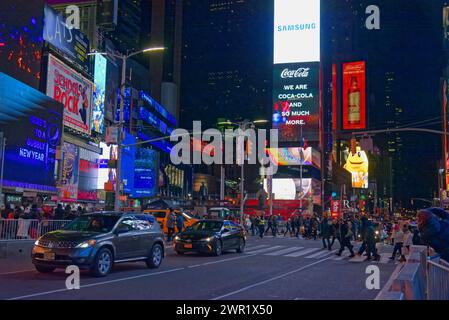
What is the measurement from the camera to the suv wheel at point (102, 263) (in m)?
12.3

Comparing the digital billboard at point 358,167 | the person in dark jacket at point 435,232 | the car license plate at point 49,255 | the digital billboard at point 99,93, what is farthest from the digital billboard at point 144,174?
the person in dark jacket at point 435,232

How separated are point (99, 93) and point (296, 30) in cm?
4335

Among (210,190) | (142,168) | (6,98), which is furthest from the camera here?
(210,190)

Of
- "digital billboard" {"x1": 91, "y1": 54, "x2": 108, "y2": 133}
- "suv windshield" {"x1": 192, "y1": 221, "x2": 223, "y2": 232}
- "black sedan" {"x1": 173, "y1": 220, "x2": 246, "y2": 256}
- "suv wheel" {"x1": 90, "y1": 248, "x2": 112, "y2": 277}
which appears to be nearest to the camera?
"suv wheel" {"x1": 90, "y1": 248, "x2": 112, "y2": 277}

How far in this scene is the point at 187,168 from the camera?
11606 cm

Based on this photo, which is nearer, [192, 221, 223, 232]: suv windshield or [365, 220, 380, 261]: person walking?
[365, 220, 380, 261]: person walking

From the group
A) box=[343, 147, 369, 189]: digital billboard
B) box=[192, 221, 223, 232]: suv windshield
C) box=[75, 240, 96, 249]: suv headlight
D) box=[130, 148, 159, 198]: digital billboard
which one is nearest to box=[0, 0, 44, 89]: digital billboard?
box=[192, 221, 223, 232]: suv windshield

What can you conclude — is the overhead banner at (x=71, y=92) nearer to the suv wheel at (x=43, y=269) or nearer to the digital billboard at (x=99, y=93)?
the digital billboard at (x=99, y=93)

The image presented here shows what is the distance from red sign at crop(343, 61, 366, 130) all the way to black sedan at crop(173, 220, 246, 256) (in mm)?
59641

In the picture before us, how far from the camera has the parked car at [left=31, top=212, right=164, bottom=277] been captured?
39.5ft

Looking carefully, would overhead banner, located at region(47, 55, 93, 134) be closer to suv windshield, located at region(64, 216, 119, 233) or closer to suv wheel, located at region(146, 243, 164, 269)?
suv wheel, located at region(146, 243, 164, 269)
